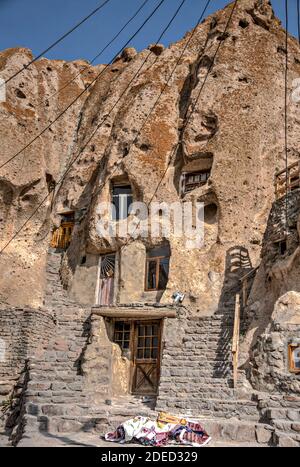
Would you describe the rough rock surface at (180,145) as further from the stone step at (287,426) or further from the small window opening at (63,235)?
the stone step at (287,426)

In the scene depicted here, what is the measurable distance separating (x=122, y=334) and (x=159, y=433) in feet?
26.1

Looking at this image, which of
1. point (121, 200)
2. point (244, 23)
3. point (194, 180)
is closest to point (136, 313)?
point (121, 200)

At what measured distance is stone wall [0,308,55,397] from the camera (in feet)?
53.2

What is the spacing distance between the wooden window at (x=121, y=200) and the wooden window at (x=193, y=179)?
247 cm

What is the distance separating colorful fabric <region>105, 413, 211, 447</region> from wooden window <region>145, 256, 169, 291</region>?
386 inches

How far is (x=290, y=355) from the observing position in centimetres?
1254

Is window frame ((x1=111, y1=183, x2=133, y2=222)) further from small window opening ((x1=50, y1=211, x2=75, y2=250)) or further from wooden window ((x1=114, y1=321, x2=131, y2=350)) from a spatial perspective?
wooden window ((x1=114, y1=321, x2=131, y2=350))

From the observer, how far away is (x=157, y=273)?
19406 millimetres

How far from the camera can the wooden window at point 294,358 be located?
487 inches

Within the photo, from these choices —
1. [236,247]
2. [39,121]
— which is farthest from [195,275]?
[39,121]

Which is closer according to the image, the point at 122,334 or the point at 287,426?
the point at 287,426

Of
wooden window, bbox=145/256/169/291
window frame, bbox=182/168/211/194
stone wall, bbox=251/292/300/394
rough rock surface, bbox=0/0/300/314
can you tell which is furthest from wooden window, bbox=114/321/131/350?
window frame, bbox=182/168/211/194

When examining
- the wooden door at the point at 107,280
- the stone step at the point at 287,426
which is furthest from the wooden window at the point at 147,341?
the stone step at the point at 287,426

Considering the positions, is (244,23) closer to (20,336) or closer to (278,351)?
(278,351)
